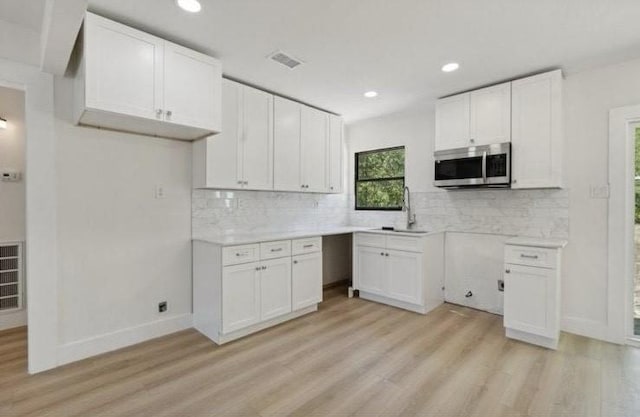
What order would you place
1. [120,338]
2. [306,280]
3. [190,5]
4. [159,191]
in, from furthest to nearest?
[306,280] → [159,191] → [120,338] → [190,5]

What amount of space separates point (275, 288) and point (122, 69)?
2.23 meters

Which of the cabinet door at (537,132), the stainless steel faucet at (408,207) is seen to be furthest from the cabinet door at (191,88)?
the cabinet door at (537,132)

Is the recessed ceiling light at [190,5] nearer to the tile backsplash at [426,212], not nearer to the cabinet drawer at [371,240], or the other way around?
the tile backsplash at [426,212]

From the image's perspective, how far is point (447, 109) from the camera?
11.6 feet

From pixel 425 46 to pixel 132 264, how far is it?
3118 mm

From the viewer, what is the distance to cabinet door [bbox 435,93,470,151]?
340 cm

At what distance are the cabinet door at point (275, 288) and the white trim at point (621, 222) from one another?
3.01 meters

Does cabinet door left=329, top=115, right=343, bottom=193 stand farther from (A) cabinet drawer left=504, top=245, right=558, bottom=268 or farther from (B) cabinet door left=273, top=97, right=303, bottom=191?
(A) cabinet drawer left=504, top=245, right=558, bottom=268

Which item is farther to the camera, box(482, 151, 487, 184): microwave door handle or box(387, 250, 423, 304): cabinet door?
box(387, 250, 423, 304): cabinet door

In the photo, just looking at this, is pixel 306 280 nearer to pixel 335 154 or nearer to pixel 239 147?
pixel 239 147

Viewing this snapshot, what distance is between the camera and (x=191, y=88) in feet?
8.13

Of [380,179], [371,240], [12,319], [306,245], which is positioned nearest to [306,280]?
[306,245]

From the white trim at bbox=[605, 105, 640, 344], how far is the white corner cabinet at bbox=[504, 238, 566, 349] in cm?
59

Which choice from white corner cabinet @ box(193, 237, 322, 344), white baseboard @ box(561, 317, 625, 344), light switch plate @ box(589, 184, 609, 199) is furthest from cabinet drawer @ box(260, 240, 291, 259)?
light switch plate @ box(589, 184, 609, 199)
